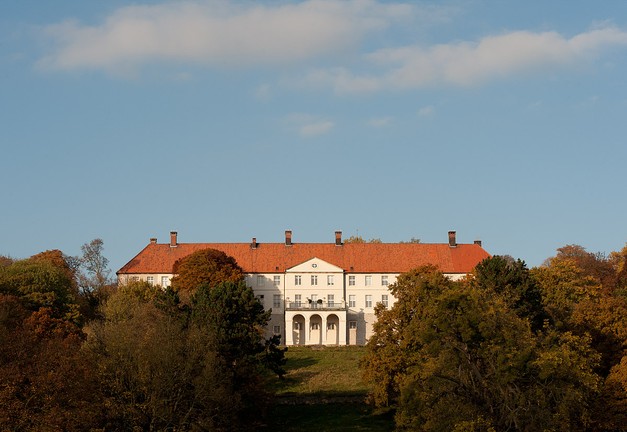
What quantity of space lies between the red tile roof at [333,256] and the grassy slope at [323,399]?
21411mm

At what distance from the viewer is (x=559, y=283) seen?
6719cm

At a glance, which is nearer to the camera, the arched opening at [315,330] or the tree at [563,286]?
the tree at [563,286]

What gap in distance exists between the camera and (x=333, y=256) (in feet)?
298

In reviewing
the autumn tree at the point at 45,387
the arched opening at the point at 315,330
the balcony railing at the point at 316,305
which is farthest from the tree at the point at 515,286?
the arched opening at the point at 315,330

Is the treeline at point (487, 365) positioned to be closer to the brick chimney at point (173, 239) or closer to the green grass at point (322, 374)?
the green grass at point (322, 374)

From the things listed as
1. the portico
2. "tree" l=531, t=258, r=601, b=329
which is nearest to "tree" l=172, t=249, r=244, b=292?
the portico

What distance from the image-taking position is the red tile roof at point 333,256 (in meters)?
89.1

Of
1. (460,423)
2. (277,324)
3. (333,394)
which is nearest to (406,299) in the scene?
(333,394)

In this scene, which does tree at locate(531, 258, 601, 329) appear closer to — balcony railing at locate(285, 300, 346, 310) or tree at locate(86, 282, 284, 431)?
balcony railing at locate(285, 300, 346, 310)

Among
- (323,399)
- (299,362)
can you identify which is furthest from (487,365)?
(299,362)

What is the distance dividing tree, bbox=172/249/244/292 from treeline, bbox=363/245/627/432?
2872 centimetres

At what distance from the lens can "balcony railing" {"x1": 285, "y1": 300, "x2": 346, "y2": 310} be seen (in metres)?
85.0

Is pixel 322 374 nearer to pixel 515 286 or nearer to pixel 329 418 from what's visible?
pixel 329 418

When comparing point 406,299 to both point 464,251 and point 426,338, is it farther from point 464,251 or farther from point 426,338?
point 464,251
